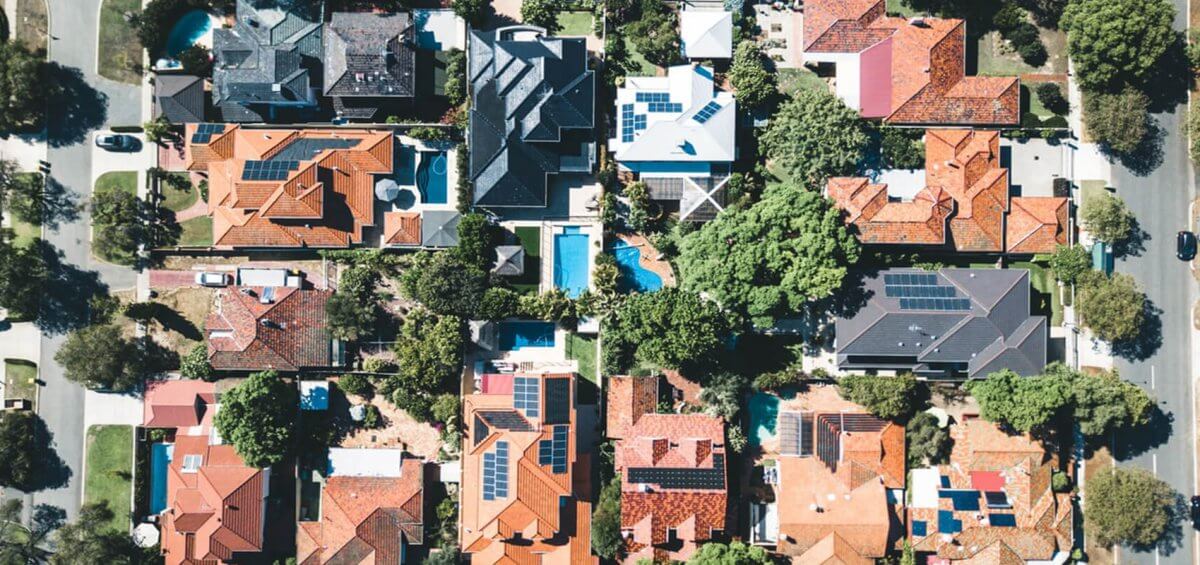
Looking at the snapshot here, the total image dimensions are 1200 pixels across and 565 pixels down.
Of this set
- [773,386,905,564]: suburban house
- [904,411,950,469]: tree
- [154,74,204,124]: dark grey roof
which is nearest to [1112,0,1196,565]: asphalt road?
[904,411,950,469]: tree

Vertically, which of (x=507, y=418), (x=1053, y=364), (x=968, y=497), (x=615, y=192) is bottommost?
(x=968, y=497)

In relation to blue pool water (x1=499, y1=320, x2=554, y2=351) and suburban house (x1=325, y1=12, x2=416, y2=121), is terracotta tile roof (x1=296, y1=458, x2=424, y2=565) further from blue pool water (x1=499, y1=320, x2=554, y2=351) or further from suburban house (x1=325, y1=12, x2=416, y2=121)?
suburban house (x1=325, y1=12, x2=416, y2=121)

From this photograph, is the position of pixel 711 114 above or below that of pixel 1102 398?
above

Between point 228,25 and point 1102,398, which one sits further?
point 228,25

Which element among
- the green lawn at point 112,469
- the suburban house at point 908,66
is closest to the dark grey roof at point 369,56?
the suburban house at point 908,66

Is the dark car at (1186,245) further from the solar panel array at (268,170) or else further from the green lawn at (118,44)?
the green lawn at (118,44)

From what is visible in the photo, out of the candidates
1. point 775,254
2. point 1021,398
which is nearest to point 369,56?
point 775,254

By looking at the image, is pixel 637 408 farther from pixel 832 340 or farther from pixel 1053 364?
pixel 1053 364

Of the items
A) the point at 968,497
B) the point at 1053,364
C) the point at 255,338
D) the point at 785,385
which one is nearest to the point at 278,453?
the point at 255,338
